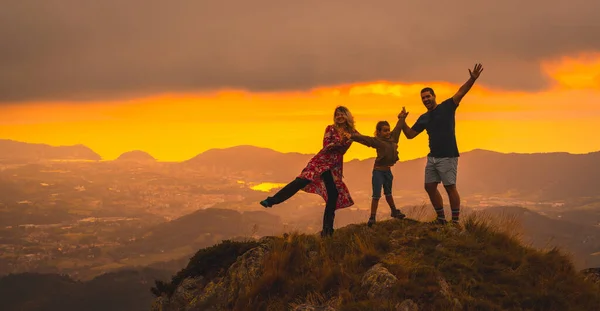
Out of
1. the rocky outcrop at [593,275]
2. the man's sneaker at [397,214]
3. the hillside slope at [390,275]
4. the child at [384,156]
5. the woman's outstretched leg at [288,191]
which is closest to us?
the hillside slope at [390,275]

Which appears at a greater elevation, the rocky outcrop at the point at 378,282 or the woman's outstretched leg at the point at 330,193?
the woman's outstretched leg at the point at 330,193

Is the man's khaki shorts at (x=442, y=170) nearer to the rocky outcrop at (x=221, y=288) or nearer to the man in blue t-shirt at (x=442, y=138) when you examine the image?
the man in blue t-shirt at (x=442, y=138)

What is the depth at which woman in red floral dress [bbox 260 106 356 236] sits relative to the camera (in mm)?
13570

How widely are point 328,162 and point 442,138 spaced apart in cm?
320

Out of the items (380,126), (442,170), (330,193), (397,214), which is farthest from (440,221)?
(330,193)

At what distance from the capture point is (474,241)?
43.3 feet

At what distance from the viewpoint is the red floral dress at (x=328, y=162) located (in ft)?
44.8

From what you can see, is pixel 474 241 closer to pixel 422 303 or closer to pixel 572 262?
pixel 572 262

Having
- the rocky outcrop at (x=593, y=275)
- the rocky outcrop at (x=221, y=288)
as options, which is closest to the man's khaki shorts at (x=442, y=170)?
the rocky outcrop at (x=593, y=275)

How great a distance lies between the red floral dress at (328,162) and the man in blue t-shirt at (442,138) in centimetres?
235

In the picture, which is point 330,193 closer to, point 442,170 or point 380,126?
point 380,126

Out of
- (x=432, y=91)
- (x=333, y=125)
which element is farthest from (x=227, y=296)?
(x=432, y=91)

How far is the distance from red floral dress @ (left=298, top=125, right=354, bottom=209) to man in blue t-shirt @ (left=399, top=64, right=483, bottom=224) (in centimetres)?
235

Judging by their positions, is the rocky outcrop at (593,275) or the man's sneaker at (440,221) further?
the man's sneaker at (440,221)
